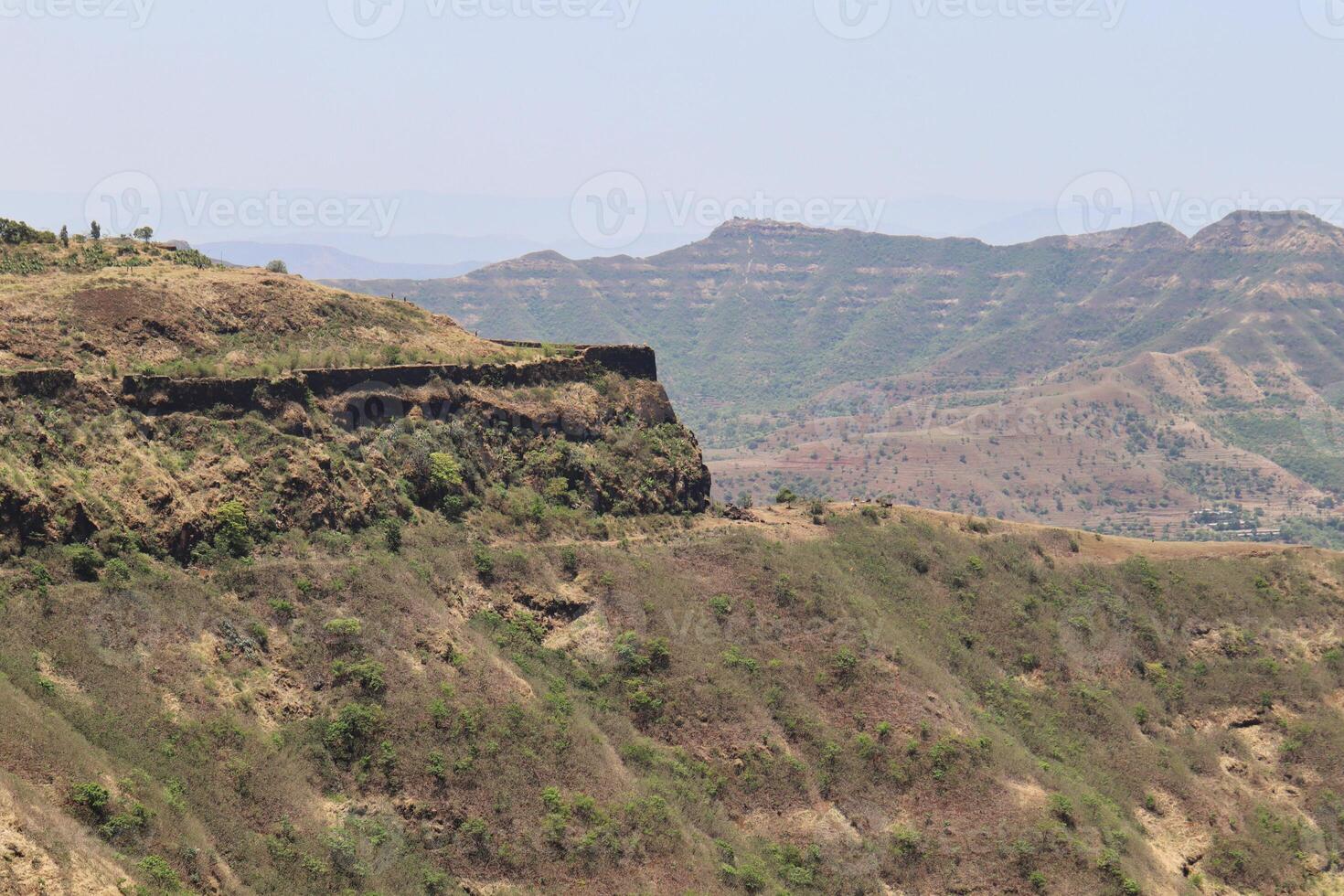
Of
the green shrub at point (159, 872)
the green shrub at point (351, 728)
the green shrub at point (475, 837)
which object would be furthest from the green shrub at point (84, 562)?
the green shrub at point (475, 837)

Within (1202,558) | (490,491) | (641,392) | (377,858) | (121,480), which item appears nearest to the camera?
(377,858)

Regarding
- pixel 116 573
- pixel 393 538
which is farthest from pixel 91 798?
pixel 393 538

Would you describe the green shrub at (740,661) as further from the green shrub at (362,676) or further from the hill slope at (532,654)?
the green shrub at (362,676)

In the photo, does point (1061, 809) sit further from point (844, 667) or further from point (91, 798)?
point (91, 798)


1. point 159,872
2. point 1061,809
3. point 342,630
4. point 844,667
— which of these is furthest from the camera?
point 844,667

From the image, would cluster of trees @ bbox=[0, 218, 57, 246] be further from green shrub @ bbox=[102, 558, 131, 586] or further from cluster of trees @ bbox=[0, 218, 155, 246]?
green shrub @ bbox=[102, 558, 131, 586]

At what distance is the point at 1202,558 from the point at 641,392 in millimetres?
40613

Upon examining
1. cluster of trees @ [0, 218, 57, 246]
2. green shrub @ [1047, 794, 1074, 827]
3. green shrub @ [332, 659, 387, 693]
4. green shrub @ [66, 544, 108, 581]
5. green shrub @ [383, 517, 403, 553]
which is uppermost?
cluster of trees @ [0, 218, 57, 246]

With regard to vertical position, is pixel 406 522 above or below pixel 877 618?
above

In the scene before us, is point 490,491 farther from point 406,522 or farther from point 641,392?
point 641,392

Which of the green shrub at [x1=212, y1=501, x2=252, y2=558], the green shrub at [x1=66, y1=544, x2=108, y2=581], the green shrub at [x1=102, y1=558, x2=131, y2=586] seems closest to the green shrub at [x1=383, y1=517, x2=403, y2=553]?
the green shrub at [x1=212, y1=501, x2=252, y2=558]

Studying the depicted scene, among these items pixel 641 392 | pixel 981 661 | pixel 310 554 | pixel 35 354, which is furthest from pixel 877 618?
pixel 35 354

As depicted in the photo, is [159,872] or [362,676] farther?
[362,676]

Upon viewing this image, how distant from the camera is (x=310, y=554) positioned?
46.2 m
